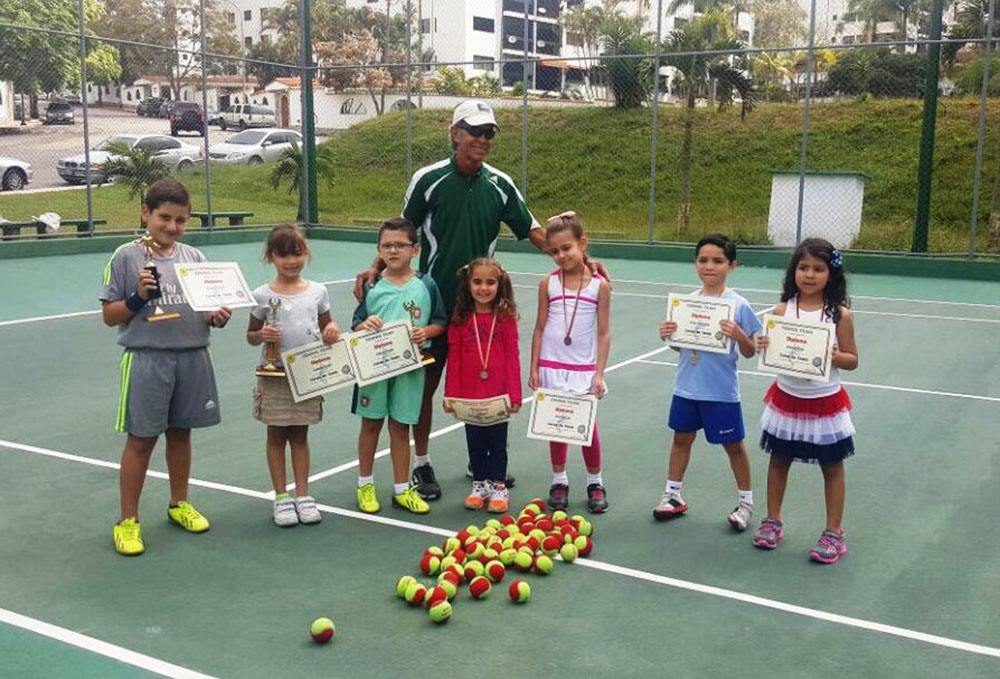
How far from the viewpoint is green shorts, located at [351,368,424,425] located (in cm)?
484

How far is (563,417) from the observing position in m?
4.66

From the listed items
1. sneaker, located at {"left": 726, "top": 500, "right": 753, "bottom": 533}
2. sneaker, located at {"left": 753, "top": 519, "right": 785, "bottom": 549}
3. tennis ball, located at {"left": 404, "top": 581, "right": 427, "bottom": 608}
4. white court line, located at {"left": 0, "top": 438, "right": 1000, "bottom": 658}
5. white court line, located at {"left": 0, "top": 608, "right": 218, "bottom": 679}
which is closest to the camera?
white court line, located at {"left": 0, "top": 608, "right": 218, "bottom": 679}

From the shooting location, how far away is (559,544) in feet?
14.2

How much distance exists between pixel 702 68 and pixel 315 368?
1507 centimetres

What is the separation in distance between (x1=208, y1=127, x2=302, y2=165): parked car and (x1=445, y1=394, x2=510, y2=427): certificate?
17400 mm

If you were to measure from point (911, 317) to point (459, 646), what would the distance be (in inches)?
357

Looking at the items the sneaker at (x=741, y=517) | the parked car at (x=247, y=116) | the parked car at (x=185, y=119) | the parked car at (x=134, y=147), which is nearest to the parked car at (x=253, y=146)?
the parked car at (x=247, y=116)

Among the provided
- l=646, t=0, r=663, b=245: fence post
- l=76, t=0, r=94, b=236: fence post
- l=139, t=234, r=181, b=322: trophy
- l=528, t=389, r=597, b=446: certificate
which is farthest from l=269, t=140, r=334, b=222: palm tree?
l=528, t=389, r=597, b=446: certificate

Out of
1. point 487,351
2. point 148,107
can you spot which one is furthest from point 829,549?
point 148,107

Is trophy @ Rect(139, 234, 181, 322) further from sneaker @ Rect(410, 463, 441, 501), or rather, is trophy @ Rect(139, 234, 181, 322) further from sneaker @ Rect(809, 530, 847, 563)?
sneaker @ Rect(809, 530, 847, 563)

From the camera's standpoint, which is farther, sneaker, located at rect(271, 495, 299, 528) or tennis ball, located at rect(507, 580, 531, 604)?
sneaker, located at rect(271, 495, 299, 528)

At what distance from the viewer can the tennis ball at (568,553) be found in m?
4.25

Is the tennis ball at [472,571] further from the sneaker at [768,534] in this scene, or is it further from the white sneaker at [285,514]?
the sneaker at [768,534]

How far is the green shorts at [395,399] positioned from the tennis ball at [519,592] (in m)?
1.19
